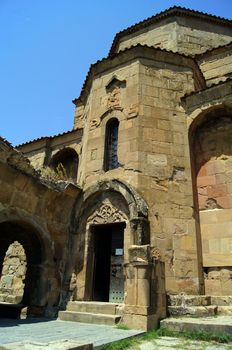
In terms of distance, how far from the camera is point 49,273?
23.5 ft

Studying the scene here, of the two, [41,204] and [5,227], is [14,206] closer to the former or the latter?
[41,204]

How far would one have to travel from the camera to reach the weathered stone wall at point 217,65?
442 inches

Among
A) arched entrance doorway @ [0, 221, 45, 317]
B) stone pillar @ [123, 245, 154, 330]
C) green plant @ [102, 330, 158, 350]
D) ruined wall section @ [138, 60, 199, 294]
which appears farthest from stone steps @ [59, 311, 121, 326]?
ruined wall section @ [138, 60, 199, 294]

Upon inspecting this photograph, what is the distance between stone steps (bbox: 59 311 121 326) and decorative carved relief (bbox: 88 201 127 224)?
217 cm

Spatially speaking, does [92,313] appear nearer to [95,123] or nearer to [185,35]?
[95,123]

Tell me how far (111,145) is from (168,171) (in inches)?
75.9

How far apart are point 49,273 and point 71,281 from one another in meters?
0.58

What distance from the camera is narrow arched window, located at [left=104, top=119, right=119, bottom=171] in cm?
829

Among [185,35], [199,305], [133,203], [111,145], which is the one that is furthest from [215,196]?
[185,35]

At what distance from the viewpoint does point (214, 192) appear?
7.75 m

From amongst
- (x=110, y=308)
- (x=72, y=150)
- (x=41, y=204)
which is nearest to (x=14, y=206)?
(x=41, y=204)

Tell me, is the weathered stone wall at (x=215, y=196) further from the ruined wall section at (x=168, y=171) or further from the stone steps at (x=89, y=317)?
the stone steps at (x=89, y=317)

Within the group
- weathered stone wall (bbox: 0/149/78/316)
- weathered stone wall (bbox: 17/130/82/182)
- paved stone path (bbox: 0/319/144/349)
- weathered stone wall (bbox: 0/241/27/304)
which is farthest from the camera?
weathered stone wall (bbox: 17/130/82/182)

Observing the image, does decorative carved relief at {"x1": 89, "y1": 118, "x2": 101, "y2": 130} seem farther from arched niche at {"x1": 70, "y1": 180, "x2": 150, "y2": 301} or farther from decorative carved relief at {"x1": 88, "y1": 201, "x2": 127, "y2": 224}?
decorative carved relief at {"x1": 88, "y1": 201, "x2": 127, "y2": 224}
